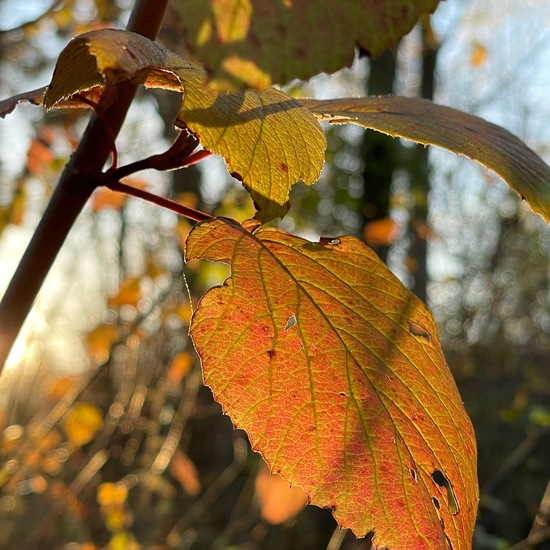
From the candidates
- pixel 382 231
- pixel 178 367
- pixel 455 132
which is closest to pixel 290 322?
pixel 455 132

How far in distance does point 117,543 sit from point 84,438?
1.49 ft

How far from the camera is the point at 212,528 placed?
4551 millimetres

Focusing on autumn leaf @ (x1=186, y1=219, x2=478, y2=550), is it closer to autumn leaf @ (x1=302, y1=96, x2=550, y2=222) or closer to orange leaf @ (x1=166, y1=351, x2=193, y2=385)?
autumn leaf @ (x1=302, y1=96, x2=550, y2=222)

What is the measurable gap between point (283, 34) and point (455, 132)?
313 millimetres

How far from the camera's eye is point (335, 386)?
562 millimetres

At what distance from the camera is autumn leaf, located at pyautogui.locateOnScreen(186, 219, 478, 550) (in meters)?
0.54

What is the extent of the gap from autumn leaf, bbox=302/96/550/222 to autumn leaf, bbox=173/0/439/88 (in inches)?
7.3

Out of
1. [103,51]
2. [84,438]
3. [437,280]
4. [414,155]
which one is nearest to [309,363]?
[103,51]

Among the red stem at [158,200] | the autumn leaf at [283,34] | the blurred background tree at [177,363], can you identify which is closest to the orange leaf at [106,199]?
the blurred background tree at [177,363]

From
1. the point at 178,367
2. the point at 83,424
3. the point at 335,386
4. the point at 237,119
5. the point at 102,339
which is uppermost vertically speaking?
the point at 102,339

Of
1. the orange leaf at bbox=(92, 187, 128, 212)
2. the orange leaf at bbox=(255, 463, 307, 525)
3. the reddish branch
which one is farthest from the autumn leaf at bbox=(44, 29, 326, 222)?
the orange leaf at bbox=(92, 187, 128, 212)

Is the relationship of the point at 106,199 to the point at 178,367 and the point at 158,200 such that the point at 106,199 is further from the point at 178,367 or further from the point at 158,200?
the point at 158,200

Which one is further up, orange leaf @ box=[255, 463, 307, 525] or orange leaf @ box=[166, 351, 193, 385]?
orange leaf @ box=[166, 351, 193, 385]

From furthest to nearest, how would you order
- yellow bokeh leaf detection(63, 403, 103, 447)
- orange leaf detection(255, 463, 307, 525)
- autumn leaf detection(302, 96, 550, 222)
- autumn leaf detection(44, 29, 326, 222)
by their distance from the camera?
1. yellow bokeh leaf detection(63, 403, 103, 447)
2. orange leaf detection(255, 463, 307, 525)
3. autumn leaf detection(302, 96, 550, 222)
4. autumn leaf detection(44, 29, 326, 222)
